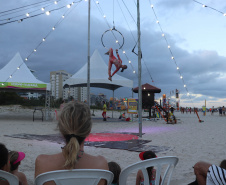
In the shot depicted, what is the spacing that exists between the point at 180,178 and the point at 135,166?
2.22 meters

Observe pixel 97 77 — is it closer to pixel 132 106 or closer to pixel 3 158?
pixel 132 106

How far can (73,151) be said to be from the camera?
45.9 inches

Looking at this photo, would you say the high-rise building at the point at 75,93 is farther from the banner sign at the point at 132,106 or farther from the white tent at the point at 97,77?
the banner sign at the point at 132,106

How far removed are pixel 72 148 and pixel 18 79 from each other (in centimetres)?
1363

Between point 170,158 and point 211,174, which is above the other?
point 170,158

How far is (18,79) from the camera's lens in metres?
13.5

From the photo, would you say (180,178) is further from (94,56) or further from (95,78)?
(94,56)

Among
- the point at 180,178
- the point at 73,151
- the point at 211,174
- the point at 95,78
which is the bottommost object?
the point at 180,178

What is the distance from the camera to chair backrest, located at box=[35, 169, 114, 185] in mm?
1135

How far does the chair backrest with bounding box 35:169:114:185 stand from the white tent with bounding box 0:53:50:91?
12968 mm

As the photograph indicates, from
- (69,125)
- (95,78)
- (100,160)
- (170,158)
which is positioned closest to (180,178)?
(170,158)

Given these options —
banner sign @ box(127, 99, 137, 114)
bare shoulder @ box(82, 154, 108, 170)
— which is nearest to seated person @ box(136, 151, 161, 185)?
bare shoulder @ box(82, 154, 108, 170)

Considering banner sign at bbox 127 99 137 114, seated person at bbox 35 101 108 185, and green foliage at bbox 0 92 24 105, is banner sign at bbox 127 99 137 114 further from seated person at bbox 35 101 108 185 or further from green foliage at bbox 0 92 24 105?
green foliage at bbox 0 92 24 105

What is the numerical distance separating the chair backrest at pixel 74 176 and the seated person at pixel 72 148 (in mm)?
36
